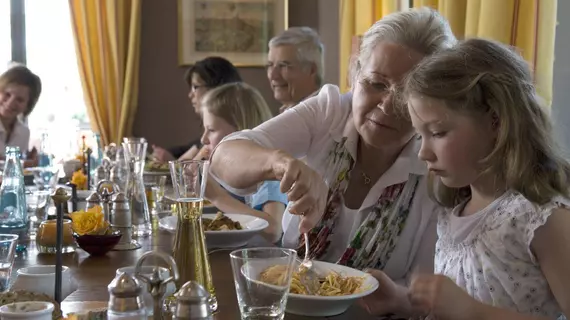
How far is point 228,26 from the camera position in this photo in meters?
5.34

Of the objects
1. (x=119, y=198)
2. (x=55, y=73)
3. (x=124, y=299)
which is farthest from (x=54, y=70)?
(x=124, y=299)

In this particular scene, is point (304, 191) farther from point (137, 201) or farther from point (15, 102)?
point (15, 102)

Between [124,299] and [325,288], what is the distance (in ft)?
1.78

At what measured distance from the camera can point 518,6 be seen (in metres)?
2.30

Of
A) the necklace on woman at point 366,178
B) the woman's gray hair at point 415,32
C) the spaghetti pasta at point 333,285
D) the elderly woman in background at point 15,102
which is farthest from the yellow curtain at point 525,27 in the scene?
the elderly woman in background at point 15,102

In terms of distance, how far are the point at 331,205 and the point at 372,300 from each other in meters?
0.49

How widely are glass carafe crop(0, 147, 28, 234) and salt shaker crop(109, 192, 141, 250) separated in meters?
0.35

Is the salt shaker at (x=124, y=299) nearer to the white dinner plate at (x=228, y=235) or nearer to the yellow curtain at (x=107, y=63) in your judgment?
the white dinner plate at (x=228, y=235)

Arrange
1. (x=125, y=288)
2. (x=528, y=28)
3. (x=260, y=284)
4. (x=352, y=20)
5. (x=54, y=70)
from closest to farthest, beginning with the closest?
1. (x=125, y=288)
2. (x=260, y=284)
3. (x=528, y=28)
4. (x=352, y=20)
5. (x=54, y=70)

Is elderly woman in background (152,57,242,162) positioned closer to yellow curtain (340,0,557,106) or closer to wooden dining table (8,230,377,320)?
yellow curtain (340,0,557,106)

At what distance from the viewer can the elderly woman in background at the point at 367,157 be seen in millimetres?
1643

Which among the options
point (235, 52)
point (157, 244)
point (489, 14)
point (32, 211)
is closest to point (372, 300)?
point (157, 244)

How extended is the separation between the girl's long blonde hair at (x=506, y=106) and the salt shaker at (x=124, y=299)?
0.85 metres

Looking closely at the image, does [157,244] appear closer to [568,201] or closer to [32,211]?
[32,211]
